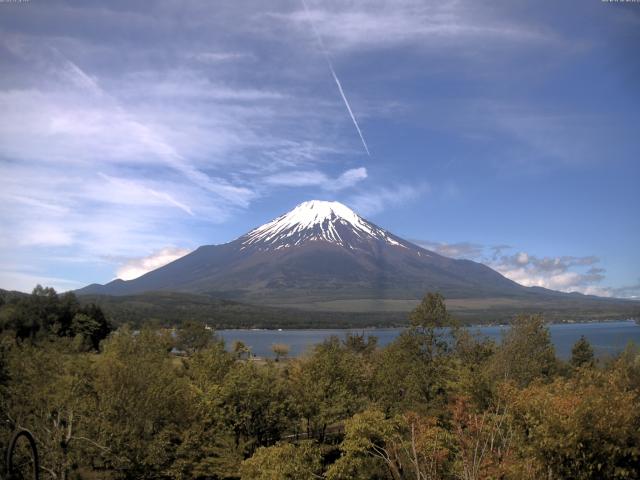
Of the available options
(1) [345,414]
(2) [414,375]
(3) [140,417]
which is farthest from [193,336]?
(3) [140,417]

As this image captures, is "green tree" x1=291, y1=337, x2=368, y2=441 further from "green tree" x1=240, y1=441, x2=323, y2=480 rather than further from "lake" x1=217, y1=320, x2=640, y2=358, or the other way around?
"lake" x1=217, y1=320, x2=640, y2=358

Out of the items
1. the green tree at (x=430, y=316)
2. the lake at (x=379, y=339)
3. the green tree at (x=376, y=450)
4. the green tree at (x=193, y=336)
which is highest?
the green tree at (x=430, y=316)

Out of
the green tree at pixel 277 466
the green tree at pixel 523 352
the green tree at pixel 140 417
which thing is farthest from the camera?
the green tree at pixel 523 352

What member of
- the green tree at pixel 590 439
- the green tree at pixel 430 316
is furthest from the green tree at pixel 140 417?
the green tree at pixel 590 439

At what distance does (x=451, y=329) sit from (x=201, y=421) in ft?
52.9

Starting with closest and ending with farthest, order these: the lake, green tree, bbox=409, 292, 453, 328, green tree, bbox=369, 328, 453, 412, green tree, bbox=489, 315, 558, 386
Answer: green tree, bbox=369, 328, 453, 412, green tree, bbox=489, 315, 558, 386, green tree, bbox=409, 292, 453, 328, the lake

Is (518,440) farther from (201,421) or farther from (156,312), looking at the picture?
(156,312)

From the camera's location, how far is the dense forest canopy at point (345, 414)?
1186 centimetres

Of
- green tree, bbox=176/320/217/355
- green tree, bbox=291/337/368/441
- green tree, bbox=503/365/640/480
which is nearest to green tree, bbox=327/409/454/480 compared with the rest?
green tree, bbox=291/337/368/441

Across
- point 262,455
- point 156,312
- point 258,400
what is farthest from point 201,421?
point 156,312

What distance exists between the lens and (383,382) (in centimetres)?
2808

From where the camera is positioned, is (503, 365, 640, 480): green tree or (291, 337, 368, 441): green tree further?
(291, 337, 368, 441): green tree

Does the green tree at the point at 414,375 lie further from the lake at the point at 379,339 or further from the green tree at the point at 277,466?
the lake at the point at 379,339

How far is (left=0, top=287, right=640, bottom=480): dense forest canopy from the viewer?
38.9 feet
